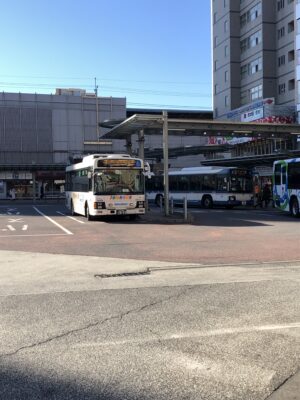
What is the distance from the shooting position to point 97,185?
2345 centimetres

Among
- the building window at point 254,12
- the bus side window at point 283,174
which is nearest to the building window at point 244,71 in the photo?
the building window at point 254,12

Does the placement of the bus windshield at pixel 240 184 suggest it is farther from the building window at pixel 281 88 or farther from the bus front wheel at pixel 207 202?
the building window at pixel 281 88

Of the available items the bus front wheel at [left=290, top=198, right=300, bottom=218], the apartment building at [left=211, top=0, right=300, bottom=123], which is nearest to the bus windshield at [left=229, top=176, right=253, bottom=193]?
the bus front wheel at [left=290, top=198, right=300, bottom=218]

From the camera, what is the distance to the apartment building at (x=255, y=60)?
232 ft

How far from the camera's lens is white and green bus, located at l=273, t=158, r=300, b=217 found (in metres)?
26.8

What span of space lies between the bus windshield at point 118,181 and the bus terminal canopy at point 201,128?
Answer: 367 centimetres

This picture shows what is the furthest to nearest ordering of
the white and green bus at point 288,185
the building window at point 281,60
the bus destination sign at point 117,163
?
the building window at point 281,60
the white and green bus at point 288,185
the bus destination sign at point 117,163

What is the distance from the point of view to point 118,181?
77.8 feet

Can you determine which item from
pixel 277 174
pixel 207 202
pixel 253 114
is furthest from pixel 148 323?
pixel 253 114

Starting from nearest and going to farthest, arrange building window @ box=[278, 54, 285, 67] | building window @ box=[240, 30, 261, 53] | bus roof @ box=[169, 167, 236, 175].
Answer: bus roof @ box=[169, 167, 236, 175]
building window @ box=[278, 54, 285, 67]
building window @ box=[240, 30, 261, 53]

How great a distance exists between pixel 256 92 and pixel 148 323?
7550cm

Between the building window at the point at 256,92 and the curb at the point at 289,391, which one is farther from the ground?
the building window at the point at 256,92

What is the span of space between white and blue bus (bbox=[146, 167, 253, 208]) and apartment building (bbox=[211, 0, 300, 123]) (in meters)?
29.4

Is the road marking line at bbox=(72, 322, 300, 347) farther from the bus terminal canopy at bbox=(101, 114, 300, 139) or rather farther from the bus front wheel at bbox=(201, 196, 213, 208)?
the bus front wheel at bbox=(201, 196, 213, 208)
